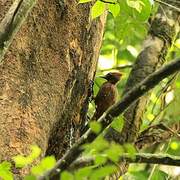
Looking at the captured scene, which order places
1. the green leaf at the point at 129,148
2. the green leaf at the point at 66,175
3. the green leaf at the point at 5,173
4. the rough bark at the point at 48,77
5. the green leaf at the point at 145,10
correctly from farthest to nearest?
the green leaf at the point at 145,10 → the rough bark at the point at 48,77 → the green leaf at the point at 5,173 → the green leaf at the point at 129,148 → the green leaf at the point at 66,175

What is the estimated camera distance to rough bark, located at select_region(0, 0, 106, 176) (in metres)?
1.79

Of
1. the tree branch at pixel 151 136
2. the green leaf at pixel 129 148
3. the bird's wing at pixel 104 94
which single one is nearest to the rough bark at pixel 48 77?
the bird's wing at pixel 104 94

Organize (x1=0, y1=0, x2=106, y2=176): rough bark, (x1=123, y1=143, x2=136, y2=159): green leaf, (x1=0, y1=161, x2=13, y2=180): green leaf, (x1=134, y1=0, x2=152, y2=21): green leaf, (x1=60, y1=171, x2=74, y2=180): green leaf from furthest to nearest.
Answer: (x1=134, y1=0, x2=152, y2=21): green leaf
(x1=0, y1=0, x2=106, y2=176): rough bark
(x1=0, y1=161, x2=13, y2=180): green leaf
(x1=123, y1=143, x2=136, y2=159): green leaf
(x1=60, y1=171, x2=74, y2=180): green leaf

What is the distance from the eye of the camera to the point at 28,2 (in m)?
1.39

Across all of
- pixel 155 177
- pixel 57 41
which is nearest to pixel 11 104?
pixel 57 41

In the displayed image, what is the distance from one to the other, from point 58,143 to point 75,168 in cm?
83

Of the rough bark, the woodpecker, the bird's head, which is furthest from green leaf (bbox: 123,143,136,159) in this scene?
the bird's head

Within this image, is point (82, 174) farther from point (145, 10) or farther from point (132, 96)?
point (145, 10)

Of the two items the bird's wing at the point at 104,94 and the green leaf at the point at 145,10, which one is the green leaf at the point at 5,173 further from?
the green leaf at the point at 145,10

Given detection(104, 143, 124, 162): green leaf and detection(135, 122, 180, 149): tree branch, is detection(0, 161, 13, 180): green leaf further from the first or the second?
detection(135, 122, 180, 149): tree branch

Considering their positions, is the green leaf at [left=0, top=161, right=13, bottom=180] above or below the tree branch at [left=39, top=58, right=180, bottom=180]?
below

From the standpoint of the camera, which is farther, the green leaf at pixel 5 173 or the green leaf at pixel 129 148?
the green leaf at pixel 5 173

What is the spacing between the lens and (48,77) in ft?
6.31

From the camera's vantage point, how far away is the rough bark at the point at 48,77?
1793 mm
